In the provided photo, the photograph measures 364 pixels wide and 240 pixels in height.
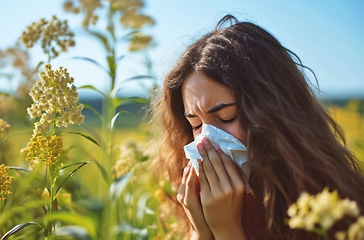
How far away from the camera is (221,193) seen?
1.41 meters

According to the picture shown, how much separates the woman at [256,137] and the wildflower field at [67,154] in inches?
11.1

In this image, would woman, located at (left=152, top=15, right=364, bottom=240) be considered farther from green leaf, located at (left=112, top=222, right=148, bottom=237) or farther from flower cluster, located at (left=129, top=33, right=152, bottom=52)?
flower cluster, located at (left=129, top=33, right=152, bottom=52)

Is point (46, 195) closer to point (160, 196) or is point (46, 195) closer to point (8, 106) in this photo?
point (160, 196)

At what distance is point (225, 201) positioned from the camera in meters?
1.41

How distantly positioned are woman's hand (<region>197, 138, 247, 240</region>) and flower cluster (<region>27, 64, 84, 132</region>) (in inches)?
17.7

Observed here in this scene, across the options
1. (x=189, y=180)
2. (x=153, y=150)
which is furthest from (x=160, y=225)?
(x=189, y=180)

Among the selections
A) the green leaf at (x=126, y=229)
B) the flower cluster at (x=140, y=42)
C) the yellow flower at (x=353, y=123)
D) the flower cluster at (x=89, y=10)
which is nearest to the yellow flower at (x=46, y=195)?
the green leaf at (x=126, y=229)

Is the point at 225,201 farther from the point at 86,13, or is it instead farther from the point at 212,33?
the point at 86,13

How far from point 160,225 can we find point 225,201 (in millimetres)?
680

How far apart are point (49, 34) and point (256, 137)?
0.88m

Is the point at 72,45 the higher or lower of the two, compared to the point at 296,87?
higher

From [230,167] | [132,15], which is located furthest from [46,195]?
[132,15]

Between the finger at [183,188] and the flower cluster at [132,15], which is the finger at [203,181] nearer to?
the finger at [183,188]

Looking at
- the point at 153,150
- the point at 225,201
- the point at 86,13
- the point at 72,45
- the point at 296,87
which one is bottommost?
the point at 225,201
